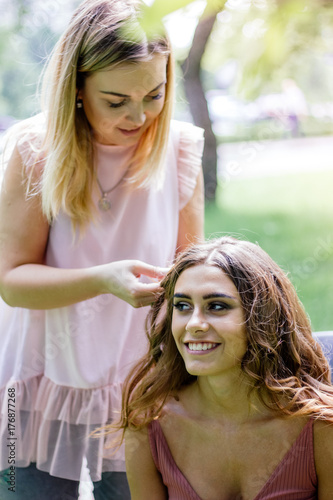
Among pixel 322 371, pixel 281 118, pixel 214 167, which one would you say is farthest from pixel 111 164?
pixel 281 118

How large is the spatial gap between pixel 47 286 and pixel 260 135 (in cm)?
599

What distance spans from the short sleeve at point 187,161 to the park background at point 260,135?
0.41 meters

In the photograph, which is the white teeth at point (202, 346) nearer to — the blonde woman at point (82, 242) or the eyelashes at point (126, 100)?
the blonde woman at point (82, 242)

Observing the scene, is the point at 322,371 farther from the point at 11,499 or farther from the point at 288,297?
the point at 11,499

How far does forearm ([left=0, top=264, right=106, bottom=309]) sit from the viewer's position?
1.60 metres

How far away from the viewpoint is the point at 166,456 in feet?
5.07

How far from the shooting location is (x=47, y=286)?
162 cm

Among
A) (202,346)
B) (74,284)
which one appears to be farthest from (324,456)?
(74,284)

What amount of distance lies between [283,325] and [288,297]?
0.22 ft

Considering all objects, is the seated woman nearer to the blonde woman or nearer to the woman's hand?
the woman's hand

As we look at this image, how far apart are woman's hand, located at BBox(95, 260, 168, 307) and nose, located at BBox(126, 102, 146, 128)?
33 centimetres

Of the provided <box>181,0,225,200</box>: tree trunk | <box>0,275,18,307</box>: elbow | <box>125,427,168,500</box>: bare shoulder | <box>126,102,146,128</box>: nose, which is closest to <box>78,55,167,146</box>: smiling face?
<box>126,102,146,128</box>: nose

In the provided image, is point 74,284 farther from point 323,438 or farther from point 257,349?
point 323,438

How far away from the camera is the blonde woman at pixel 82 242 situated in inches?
62.4
